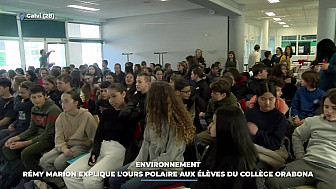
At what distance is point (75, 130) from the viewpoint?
2879 millimetres

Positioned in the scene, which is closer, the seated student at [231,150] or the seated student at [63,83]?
the seated student at [231,150]

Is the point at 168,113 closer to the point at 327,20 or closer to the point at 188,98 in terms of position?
the point at 188,98

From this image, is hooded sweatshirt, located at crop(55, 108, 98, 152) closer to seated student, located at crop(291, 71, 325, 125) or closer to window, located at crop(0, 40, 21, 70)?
seated student, located at crop(291, 71, 325, 125)

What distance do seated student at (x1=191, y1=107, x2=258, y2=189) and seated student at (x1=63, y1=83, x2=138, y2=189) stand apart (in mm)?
1065

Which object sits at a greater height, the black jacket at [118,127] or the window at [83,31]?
the window at [83,31]

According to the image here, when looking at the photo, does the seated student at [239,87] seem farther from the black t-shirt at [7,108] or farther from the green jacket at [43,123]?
the black t-shirt at [7,108]

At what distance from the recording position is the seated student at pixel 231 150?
161cm

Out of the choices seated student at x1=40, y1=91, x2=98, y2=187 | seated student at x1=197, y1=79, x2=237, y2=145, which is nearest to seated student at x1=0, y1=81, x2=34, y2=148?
seated student at x1=40, y1=91, x2=98, y2=187

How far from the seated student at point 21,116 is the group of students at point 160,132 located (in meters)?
0.01

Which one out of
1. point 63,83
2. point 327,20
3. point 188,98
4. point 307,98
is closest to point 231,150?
point 188,98

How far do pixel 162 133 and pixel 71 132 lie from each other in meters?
1.25

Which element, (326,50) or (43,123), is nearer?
(43,123)

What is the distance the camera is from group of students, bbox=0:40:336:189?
5.67 feet

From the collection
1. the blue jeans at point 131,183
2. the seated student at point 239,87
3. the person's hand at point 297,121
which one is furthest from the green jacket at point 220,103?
the blue jeans at point 131,183
